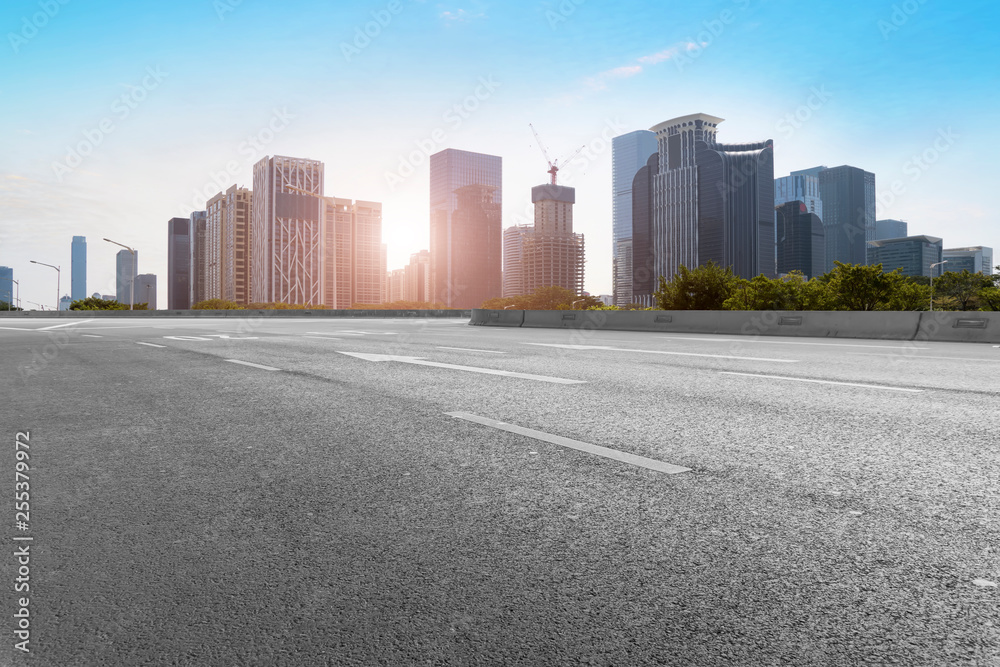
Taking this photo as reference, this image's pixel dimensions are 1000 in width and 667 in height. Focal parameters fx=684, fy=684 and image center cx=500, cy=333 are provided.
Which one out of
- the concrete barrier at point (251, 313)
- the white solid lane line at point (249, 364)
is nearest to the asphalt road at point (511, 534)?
the white solid lane line at point (249, 364)

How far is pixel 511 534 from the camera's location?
8.79 feet

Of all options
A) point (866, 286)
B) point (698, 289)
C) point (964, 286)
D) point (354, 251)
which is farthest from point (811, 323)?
point (354, 251)

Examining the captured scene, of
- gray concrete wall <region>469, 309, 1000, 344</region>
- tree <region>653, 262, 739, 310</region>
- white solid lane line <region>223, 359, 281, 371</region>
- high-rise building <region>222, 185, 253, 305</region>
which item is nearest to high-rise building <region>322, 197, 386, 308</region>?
high-rise building <region>222, 185, 253, 305</region>

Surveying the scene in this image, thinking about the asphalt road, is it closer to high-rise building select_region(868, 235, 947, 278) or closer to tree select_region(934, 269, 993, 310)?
tree select_region(934, 269, 993, 310)

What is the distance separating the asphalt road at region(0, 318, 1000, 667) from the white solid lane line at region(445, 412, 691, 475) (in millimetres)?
41

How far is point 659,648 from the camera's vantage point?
1841 millimetres

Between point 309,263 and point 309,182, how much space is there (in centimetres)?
1988

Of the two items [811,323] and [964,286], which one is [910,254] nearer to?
[964,286]

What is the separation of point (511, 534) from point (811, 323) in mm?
18344

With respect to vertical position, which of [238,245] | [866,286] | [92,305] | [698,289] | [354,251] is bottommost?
[698,289]

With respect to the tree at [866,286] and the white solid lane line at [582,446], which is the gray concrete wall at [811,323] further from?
the tree at [866,286]

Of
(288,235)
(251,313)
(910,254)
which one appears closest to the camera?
Result: (251,313)

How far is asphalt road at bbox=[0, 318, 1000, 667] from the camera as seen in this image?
75.2 inches

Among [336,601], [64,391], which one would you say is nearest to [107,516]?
[336,601]
